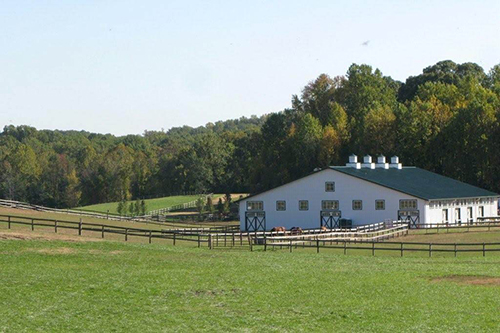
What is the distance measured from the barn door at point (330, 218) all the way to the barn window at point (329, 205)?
1.34 ft

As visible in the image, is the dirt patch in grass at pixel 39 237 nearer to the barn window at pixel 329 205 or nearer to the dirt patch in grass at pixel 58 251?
the dirt patch in grass at pixel 58 251

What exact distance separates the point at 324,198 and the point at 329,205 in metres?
0.81

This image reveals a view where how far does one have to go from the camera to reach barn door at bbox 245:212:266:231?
8056cm

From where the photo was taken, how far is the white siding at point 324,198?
246 feet

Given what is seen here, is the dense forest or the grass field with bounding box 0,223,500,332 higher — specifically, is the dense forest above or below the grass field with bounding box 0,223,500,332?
above

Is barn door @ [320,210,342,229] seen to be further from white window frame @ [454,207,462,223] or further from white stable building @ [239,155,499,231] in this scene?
white window frame @ [454,207,462,223]

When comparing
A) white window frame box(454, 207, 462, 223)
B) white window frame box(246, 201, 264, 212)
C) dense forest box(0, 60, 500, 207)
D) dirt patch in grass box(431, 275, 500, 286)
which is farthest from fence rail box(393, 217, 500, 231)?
dirt patch in grass box(431, 275, 500, 286)

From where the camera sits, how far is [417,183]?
80.9 m

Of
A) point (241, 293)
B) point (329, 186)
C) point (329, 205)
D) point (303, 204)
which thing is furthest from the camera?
point (303, 204)

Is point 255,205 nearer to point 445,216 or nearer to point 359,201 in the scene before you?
point 359,201

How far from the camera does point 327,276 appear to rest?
1304 inches

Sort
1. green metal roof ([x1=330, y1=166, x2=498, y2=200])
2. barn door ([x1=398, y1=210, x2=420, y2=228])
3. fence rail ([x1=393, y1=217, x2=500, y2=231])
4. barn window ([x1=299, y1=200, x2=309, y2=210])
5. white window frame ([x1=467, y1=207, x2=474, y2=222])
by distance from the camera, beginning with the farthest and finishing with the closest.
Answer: white window frame ([x1=467, y1=207, x2=474, y2=222])
barn window ([x1=299, y1=200, x2=309, y2=210])
green metal roof ([x1=330, y1=166, x2=498, y2=200])
barn door ([x1=398, y1=210, x2=420, y2=228])
fence rail ([x1=393, y1=217, x2=500, y2=231])

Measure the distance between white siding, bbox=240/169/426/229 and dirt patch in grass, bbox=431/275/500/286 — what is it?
40346mm

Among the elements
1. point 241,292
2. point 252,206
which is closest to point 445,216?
point 252,206
